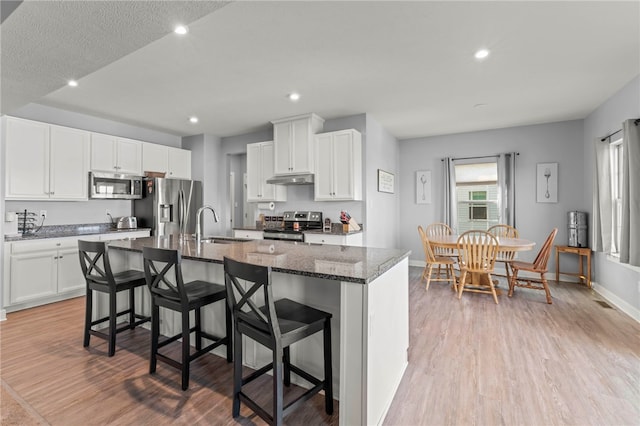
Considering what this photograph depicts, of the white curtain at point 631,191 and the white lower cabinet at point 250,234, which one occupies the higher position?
the white curtain at point 631,191

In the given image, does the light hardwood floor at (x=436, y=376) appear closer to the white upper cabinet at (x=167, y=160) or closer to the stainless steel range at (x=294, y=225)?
the stainless steel range at (x=294, y=225)

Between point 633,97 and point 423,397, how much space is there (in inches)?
152

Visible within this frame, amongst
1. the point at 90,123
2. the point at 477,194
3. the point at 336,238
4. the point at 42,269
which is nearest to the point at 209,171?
the point at 90,123

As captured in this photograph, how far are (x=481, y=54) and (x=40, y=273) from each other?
5.34 m

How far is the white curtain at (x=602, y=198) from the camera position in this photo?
3.85m

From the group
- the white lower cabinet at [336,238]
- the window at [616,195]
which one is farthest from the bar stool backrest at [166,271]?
the window at [616,195]

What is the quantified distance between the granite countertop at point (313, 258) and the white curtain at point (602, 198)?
11.1 ft

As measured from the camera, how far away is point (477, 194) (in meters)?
5.54

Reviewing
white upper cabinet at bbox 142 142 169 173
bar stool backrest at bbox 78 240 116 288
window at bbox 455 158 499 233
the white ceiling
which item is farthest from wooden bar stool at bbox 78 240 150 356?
window at bbox 455 158 499 233

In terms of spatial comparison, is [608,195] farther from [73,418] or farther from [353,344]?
[73,418]

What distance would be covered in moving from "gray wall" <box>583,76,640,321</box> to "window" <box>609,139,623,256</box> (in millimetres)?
191

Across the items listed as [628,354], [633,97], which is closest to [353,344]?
[628,354]

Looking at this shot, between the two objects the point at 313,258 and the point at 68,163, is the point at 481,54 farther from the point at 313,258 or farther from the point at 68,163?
the point at 68,163

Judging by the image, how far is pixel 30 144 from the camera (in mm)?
3746
